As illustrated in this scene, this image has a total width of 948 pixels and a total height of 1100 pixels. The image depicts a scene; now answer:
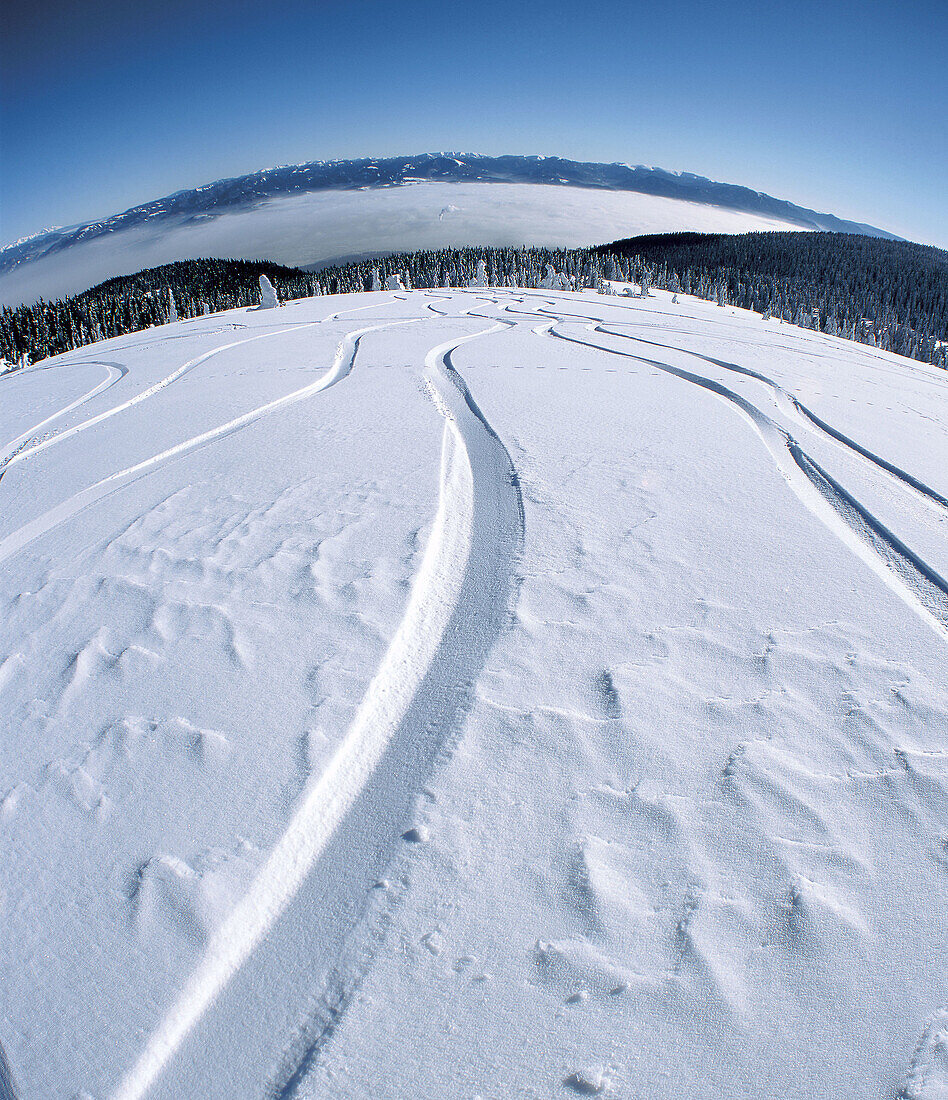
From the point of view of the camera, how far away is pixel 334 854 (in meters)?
1.70

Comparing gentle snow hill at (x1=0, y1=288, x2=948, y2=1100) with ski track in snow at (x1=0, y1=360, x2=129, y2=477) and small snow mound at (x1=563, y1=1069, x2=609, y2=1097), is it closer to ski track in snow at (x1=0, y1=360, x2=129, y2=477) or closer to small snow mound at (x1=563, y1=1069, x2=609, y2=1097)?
small snow mound at (x1=563, y1=1069, x2=609, y2=1097)

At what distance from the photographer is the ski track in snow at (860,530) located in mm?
2688

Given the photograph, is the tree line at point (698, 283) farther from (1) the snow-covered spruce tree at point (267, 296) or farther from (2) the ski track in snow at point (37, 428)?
(2) the ski track in snow at point (37, 428)

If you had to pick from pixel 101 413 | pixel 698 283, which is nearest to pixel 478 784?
pixel 101 413

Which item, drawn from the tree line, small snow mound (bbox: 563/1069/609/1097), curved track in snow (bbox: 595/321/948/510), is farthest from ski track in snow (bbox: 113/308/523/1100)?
the tree line

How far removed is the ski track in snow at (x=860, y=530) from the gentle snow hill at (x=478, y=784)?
1.1 inches

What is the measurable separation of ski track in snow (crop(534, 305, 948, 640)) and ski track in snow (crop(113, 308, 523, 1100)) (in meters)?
1.78

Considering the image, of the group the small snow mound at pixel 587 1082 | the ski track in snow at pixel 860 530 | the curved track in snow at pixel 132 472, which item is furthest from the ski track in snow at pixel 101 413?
the ski track in snow at pixel 860 530

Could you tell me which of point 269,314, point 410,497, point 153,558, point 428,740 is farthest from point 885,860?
point 269,314

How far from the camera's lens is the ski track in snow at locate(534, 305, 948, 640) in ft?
8.82

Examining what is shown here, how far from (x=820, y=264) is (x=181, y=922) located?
331 feet

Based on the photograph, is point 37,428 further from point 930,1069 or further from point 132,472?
point 930,1069

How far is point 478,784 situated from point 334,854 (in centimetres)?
46

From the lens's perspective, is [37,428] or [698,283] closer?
[37,428]
